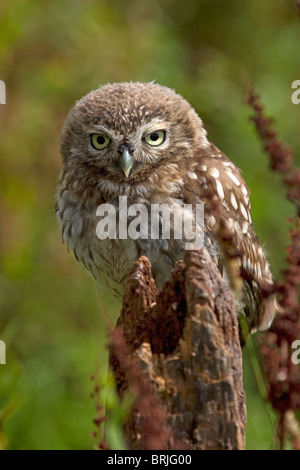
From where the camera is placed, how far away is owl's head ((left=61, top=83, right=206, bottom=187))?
337 cm

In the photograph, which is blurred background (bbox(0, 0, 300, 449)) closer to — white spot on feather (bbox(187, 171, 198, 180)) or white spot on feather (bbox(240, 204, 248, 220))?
white spot on feather (bbox(240, 204, 248, 220))

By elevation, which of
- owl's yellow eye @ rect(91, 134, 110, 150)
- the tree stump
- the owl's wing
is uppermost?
owl's yellow eye @ rect(91, 134, 110, 150)

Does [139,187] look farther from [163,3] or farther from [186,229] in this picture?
[163,3]

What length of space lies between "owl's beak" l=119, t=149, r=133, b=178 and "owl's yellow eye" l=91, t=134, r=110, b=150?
128 millimetres

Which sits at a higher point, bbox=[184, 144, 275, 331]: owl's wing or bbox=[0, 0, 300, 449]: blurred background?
bbox=[0, 0, 300, 449]: blurred background

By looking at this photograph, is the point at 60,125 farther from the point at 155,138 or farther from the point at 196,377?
the point at 196,377

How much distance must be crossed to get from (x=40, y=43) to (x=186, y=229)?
3.21 meters

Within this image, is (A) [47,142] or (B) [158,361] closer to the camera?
(B) [158,361]

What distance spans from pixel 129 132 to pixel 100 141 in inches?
6.1

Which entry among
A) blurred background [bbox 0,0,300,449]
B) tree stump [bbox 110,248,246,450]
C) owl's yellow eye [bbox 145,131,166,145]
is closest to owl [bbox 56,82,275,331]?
owl's yellow eye [bbox 145,131,166,145]

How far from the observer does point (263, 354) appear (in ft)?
6.52

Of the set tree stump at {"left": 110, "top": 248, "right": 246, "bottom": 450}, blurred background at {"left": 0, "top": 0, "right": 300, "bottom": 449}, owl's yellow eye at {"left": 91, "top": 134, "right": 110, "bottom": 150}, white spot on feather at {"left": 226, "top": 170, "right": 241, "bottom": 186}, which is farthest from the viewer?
blurred background at {"left": 0, "top": 0, "right": 300, "bottom": 449}

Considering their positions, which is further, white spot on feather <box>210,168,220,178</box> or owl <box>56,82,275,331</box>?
white spot on feather <box>210,168,220,178</box>
